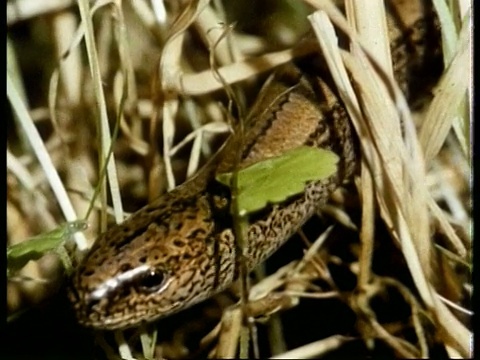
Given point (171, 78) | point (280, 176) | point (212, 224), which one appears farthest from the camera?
point (171, 78)

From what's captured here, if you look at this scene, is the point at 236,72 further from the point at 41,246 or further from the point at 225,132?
the point at 41,246

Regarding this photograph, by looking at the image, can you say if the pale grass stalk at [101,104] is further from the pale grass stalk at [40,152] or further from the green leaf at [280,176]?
the green leaf at [280,176]

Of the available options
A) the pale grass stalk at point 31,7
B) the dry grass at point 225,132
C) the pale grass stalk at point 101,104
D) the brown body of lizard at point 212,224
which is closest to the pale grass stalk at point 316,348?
the dry grass at point 225,132

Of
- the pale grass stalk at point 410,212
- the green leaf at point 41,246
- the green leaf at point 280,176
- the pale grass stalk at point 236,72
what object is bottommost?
the pale grass stalk at point 410,212

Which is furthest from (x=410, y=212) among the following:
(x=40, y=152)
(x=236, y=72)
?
(x=40, y=152)

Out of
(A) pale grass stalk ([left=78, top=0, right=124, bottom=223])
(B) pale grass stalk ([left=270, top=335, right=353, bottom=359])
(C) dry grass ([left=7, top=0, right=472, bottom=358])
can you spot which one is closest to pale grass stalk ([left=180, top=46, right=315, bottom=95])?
(C) dry grass ([left=7, top=0, right=472, bottom=358])

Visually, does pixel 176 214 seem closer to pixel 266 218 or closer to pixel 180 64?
pixel 266 218
